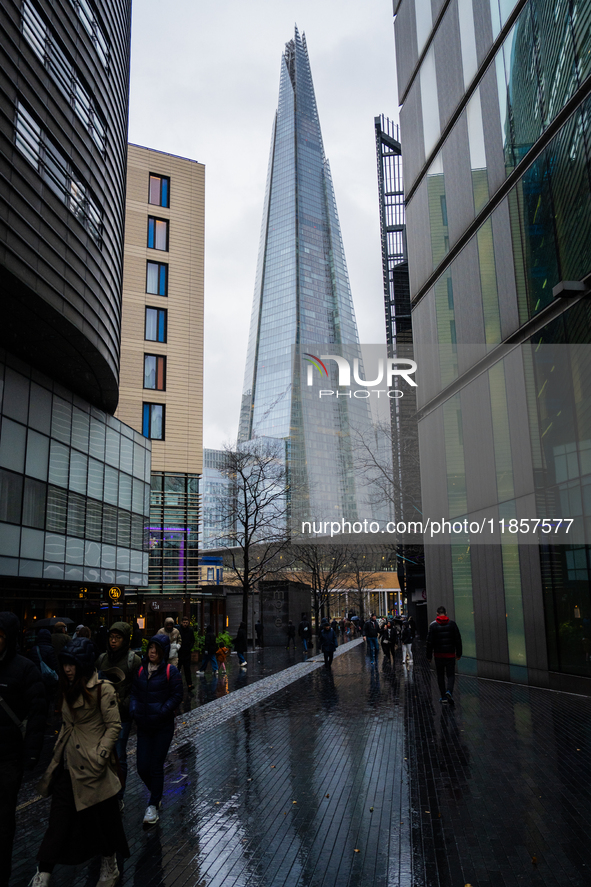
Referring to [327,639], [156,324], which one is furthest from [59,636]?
[156,324]

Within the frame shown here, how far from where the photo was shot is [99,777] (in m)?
4.95

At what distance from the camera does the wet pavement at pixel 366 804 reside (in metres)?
5.23

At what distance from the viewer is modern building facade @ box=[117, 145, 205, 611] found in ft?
123

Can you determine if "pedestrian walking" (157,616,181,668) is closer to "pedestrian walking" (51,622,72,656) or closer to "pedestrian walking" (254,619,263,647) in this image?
"pedestrian walking" (51,622,72,656)

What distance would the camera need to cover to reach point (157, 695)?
22.0 feet

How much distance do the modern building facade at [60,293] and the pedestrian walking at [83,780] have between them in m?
10.5

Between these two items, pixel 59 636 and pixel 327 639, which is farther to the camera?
pixel 327 639

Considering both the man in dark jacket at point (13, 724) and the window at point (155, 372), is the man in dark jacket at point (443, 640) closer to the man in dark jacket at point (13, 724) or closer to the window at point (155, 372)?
the man in dark jacket at point (13, 724)

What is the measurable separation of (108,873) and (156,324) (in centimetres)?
3665

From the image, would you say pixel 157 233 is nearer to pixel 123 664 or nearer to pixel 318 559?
pixel 318 559

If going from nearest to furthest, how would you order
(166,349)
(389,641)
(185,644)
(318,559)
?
(185,644), (389,641), (166,349), (318,559)

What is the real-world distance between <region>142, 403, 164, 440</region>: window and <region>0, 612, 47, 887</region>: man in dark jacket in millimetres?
33395

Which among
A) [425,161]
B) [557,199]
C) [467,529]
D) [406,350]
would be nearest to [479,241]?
[557,199]

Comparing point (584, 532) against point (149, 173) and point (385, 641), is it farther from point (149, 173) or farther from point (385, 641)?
point (149, 173)
